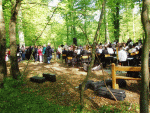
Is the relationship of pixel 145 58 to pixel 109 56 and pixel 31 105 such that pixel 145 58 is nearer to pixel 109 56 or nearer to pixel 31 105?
pixel 31 105

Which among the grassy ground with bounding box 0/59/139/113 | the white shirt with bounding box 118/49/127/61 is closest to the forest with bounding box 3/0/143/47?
the white shirt with bounding box 118/49/127/61

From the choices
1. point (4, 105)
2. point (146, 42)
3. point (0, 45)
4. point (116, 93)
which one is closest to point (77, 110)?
point (116, 93)

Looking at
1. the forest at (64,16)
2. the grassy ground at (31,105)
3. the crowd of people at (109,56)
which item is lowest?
the grassy ground at (31,105)

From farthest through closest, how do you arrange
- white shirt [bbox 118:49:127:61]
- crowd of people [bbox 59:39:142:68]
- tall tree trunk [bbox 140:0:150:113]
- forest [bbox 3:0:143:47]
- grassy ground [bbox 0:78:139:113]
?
crowd of people [bbox 59:39:142:68], white shirt [bbox 118:49:127:61], forest [bbox 3:0:143:47], grassy ground [bbox 0:78:139:113], tall tree trunk [bbox 140:0:150:113]

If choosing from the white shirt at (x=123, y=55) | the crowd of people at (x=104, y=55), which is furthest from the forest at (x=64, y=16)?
the white shirt at (x=123, y=55)

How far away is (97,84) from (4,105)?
3.58 meters

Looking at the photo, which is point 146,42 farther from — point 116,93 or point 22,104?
point 22,104

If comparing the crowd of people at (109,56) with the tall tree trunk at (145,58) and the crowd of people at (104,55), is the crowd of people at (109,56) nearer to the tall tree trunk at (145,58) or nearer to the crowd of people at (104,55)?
the crowd of people at (104,55)

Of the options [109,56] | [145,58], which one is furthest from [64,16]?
[145,58]

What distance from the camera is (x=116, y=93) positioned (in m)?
4.38

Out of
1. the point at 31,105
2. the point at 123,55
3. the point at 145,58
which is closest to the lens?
the point at 145,58

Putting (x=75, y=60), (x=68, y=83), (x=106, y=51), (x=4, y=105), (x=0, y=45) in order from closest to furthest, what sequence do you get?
1. (x=4, y=105)
2. (x=0, y=45)
3. (x=68, y=83)
4. (x=106, y=51)
5. (x=75, y=60)

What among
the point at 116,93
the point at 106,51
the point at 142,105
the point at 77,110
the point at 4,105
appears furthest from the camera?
the point at 106,51

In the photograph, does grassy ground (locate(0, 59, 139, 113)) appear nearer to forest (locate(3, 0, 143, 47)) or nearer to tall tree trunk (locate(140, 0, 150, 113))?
tall tree trunk (locate(140, 0, 150, 113))
